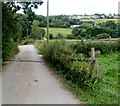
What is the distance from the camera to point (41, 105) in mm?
5453

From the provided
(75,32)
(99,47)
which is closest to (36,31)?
(75,32)

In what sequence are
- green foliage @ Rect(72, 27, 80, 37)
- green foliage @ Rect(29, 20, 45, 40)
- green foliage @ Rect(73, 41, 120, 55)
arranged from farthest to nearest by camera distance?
green foliage @ Rect(29, 20, 45, 40)
green foliage @ Rect(72, 27, 80, 37)
green foliage @ Rect(73, 41, 120, 55)

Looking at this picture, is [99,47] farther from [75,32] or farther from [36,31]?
[36,31]

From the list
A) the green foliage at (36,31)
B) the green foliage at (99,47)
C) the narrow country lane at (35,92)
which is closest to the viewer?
the narrow country lane at (35,92)

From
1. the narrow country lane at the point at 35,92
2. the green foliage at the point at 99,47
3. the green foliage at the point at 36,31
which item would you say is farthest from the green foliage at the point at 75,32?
the green foliage at the point at 36,31

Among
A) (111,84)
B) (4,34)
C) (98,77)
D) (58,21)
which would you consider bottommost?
(111,84)

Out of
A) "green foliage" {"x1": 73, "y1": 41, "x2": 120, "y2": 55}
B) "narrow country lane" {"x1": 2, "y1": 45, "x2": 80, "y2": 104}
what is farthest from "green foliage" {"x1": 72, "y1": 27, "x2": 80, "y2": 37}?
"narrow country lane" {"x1": 2, "y1": 45, "x2": 80, "y2": 104}

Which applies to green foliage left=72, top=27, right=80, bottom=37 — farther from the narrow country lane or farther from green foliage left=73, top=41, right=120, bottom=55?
the narrow country lane

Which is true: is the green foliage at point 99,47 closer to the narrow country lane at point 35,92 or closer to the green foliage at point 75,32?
the green foliage at point 75,32

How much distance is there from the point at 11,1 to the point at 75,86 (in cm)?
1067

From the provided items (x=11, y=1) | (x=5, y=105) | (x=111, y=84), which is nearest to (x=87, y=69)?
(x=111, y=84)

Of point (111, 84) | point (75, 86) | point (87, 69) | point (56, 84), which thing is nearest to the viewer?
point (87, 69)

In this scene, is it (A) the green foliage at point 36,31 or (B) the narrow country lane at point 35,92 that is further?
(A) the green foliage at point 36,31

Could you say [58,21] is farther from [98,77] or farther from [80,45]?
[98,77]
